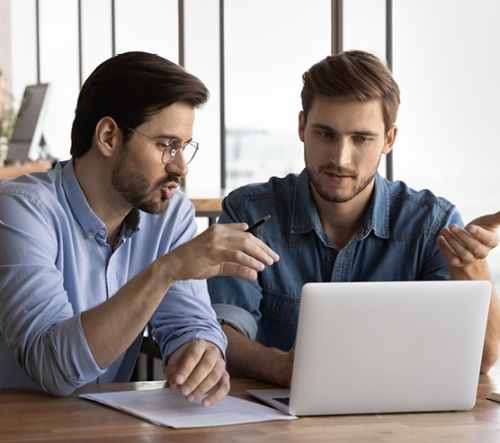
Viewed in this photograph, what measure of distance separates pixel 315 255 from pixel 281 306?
0.14 metres

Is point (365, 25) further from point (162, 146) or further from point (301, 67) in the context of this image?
point (162, 146)

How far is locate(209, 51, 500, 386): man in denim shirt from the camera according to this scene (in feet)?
8.02

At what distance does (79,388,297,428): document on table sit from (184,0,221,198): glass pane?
464 cm

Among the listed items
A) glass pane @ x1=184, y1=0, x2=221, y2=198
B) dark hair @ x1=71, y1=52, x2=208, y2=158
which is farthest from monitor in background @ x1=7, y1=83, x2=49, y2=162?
dark hair @ x1=71, y1=52, x2=208, y2=158

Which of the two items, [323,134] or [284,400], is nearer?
[284,400]

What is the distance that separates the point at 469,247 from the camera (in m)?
2.17

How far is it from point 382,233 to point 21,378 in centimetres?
86

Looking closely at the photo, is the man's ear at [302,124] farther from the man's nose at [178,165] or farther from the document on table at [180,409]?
the document on table at [180,409]

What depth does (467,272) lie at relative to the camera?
2.26 meters

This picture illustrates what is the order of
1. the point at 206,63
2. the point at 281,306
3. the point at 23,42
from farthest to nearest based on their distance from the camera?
the point at 23,42 → the point at 206,63 → the point at 281,306

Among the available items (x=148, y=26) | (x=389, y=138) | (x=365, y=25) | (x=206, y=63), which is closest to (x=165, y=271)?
(x=389, y=138)

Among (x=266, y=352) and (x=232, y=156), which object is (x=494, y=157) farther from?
(x=266, y=352)

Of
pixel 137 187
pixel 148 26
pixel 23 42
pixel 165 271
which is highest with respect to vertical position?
pixel 148 26

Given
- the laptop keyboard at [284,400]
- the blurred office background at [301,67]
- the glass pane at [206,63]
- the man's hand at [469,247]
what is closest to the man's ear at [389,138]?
the man's hand at [469,247]
